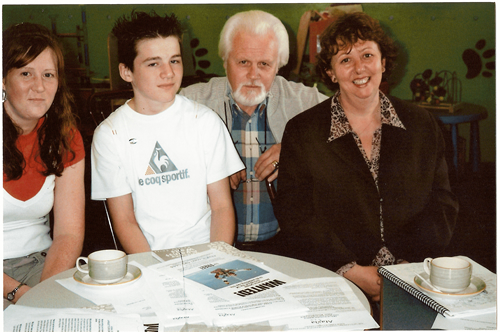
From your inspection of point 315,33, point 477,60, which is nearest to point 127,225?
point 315,33

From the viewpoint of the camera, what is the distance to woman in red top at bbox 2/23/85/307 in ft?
5.22

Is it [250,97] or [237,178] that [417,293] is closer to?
[237,178]

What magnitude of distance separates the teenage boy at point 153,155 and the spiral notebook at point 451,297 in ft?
2.27

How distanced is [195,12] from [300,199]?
782 millimetres

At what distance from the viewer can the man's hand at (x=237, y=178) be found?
185 centimetres

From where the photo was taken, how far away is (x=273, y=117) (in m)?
1.87

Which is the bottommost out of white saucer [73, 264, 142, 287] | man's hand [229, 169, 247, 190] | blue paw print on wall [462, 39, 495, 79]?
white saucer [73, 264, 142, 287]

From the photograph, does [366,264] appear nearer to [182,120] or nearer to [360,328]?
[360,328]

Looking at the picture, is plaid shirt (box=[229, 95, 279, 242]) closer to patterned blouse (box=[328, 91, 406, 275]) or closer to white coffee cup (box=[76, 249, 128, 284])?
patterned blouse (box=[328, 91, 406, 275])

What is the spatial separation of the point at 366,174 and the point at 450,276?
2.02 feet

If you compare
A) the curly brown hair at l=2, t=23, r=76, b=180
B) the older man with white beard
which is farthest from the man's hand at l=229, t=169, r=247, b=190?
the curly brown hair at l=2, t=23, r=76, b=180

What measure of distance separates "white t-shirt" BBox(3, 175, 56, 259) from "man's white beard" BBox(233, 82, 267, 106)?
737 mm

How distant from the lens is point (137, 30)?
1.67 meters

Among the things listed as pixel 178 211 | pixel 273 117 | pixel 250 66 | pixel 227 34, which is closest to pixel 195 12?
pixel 227 34
